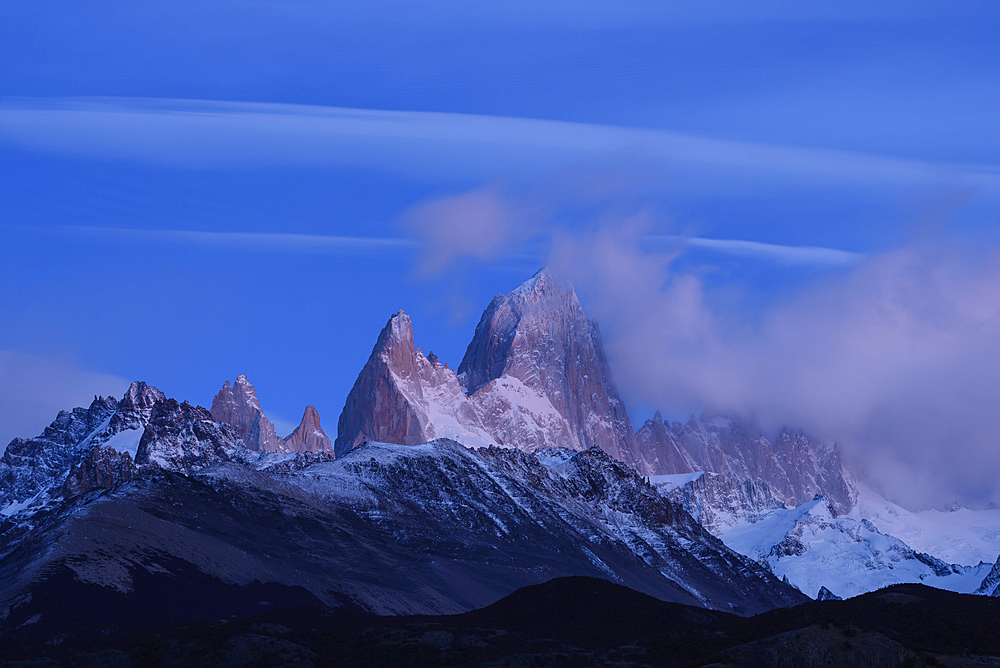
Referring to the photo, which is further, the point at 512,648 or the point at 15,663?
the point at 512,648

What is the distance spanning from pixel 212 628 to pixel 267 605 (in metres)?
64.0

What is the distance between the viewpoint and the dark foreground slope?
97.8 meters

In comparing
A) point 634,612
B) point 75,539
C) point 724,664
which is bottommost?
point 724,664

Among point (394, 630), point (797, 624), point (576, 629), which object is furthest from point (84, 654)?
point (797, 624)

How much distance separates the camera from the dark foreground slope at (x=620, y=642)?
321 ft

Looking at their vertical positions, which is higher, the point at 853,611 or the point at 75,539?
the point at 75,539

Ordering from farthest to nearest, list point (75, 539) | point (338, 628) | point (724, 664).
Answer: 1. point (75, 539)
2. point (338, 628)
3. point (724, 664)

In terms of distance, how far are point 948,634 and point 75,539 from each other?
117799mm

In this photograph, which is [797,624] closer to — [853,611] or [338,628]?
[853,611]

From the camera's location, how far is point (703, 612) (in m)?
142

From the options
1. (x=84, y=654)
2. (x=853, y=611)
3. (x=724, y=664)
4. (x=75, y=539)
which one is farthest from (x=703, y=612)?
(x=75, y=539)

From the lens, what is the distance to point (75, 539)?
586 feet

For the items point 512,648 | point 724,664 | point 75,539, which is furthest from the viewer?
point 75,539

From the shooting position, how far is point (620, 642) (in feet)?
393
